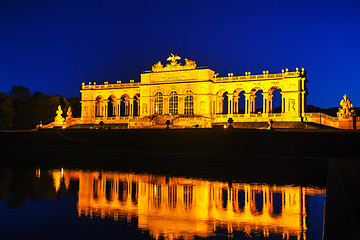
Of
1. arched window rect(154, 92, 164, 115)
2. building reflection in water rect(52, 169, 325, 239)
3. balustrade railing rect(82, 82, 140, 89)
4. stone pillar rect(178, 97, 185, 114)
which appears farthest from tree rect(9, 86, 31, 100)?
building reflection in water rect(52, 169, 325, 239)

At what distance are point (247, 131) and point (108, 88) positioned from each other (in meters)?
49.3

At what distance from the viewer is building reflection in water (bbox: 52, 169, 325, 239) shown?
11992 mm

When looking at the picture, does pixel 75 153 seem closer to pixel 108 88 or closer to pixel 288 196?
pixel 288 196

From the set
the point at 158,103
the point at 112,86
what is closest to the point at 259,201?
the point at 158,103

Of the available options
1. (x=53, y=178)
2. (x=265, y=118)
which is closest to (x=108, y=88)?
(x=265, y=118)

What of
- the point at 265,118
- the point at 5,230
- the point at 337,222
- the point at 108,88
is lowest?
the point at 5,230

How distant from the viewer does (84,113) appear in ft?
295

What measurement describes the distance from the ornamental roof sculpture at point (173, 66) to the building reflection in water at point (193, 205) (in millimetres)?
57463

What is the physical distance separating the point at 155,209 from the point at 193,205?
5.69 ft

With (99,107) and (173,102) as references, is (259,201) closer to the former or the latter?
(173,102)

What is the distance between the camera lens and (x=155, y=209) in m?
14.6

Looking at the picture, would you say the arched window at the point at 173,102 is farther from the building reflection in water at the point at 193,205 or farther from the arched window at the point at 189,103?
the building reflection in water at the point at 193,205

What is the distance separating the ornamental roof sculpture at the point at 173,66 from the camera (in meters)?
78.2

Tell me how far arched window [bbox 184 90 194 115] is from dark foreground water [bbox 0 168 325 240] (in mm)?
55668
